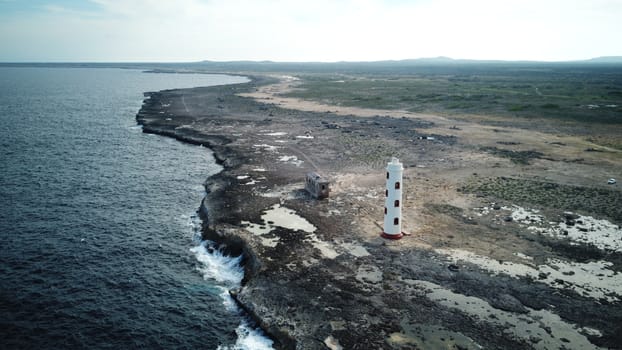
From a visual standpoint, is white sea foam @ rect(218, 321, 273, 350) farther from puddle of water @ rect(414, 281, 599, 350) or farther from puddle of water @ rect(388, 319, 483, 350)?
puddle of water @ rect(414, 281, 599, 350)

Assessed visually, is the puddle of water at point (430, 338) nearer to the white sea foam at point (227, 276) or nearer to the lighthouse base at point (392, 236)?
the white sea foam at point (227, 276)

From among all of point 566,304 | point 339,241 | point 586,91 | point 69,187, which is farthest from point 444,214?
point 586,91

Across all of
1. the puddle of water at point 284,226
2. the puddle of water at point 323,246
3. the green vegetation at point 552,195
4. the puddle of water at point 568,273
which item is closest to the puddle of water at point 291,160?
the puddle of water at point 284,226

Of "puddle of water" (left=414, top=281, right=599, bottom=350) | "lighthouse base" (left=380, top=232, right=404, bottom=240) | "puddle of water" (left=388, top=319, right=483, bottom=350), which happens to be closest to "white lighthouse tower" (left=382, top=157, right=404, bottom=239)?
"lighthouse base" (left=380, top=232, right=404, bottom=240)

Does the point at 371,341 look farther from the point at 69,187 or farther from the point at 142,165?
the point at 142,165

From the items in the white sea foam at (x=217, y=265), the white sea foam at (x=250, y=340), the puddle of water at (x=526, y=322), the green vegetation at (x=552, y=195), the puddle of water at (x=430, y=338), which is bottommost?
the white sea foam at (x=250, y=340)

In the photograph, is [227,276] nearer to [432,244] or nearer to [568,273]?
[432,244]
